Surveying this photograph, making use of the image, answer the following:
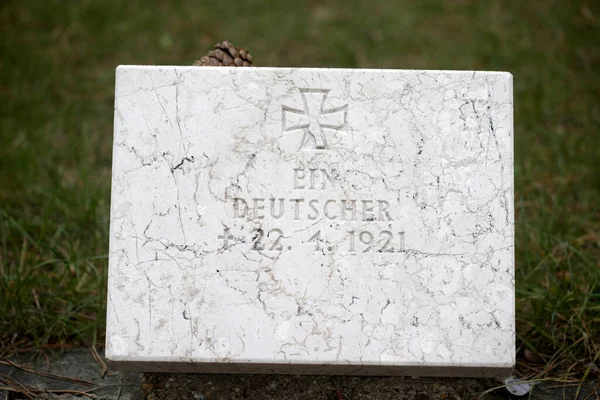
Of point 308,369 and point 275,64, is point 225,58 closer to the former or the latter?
point 308,369

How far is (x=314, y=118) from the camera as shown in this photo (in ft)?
6.18

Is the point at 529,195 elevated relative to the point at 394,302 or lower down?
elevated

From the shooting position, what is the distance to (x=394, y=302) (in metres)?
1.81

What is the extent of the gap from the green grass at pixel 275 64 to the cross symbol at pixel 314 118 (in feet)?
3.41

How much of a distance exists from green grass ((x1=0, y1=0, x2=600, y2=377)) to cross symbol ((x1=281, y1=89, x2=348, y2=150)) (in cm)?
104

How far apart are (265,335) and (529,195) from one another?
180 centimetres

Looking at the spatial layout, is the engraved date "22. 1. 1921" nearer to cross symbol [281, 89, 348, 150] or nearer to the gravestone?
the gravestone

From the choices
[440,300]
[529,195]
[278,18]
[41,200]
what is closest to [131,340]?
[440,300]

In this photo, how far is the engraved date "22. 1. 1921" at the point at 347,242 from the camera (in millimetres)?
1841

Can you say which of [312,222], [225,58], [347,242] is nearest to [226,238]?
→ [312,222]

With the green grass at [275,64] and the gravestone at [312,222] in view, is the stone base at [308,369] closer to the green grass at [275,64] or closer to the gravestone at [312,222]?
the gravestone at [312,222]

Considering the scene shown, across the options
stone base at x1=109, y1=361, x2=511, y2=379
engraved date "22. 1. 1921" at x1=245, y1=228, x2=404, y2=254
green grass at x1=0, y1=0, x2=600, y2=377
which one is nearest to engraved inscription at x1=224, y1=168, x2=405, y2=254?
engraved date "22. 1. 1921" at x1=245, y1=228, x2=404, y2=254

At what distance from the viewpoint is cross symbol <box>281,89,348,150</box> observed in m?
1.88

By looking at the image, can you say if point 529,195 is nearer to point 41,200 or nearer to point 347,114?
point 347,114
